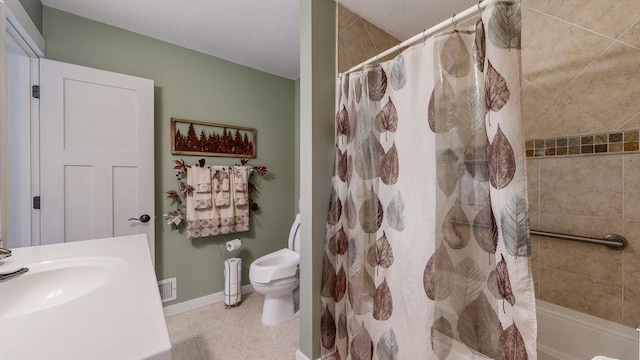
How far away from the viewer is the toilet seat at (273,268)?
1939 mm

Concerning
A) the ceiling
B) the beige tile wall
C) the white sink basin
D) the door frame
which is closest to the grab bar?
the beige tile wall

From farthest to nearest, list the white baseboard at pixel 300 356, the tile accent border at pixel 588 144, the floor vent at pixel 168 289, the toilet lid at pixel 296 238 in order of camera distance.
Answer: the toilet lid at pixel 296 238
the floor vent at pixel 168 289
the white baseboard at pixel 300 356
the tile accent border at pixel 588 144

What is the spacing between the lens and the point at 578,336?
1.29 m

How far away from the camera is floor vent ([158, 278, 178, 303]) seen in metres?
2.12

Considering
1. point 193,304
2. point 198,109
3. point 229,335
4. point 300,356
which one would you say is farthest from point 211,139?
point 300,356

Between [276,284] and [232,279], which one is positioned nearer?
[276,284]

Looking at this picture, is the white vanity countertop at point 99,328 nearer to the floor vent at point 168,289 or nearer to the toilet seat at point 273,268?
the toilet seat at point 273,268

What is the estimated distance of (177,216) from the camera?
2.14m

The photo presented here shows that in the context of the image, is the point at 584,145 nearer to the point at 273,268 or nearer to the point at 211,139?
the point at 273,268

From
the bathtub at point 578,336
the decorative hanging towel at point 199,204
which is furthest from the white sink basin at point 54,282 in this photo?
the bathtub at point 578,336

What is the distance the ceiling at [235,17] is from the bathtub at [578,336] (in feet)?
6.32

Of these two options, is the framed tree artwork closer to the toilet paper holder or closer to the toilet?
the toilet paper holder

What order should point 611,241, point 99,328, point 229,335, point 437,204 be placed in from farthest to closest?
point 229,335, point 611,241, point 437,204, point 99,328

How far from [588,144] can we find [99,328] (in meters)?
2.06
